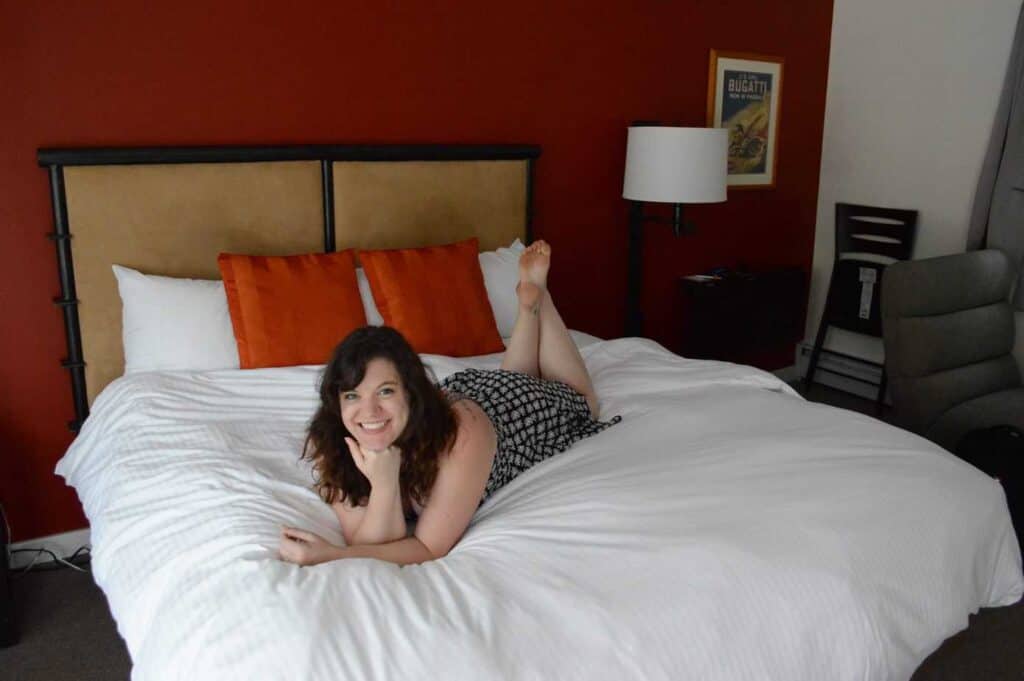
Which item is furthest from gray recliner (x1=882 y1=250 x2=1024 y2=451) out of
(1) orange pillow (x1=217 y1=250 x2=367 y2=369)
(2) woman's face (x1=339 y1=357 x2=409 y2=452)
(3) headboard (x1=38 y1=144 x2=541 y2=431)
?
(2) woman's face (x1=339 y1=357 x2=409 y2=452)

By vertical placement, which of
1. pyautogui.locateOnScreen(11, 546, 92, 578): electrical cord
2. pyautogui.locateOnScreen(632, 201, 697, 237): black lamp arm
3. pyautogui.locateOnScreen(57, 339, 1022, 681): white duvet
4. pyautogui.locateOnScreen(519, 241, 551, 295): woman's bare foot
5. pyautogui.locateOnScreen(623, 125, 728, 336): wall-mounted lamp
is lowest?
pyautogui.locateOnScreen(11, 546, 92, 578): electrical cord

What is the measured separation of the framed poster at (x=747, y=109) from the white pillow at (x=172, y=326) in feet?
8.48

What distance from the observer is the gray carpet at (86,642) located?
2191 millimetres

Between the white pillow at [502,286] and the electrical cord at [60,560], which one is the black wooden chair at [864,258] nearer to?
the white pillow at [502,286]

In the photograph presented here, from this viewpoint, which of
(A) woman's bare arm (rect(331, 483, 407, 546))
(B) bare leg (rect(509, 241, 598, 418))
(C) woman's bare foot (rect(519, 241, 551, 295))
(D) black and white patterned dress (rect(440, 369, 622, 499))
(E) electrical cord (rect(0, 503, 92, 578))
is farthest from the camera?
(E) electrical cord (rect(0, 503, 92, 578))

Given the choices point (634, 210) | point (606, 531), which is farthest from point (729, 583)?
point (634, 210)

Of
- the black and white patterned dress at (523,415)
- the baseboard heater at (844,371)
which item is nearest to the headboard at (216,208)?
the black and white patterned dress at (523,415)

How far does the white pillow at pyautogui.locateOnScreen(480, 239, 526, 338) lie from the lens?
3039mm

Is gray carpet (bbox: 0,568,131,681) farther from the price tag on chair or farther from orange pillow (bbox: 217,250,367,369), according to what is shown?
the price tag on chair

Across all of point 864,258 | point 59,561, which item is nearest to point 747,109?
point 864,258

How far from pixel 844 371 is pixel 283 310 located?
10.6ft

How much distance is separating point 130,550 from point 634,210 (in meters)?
2.64

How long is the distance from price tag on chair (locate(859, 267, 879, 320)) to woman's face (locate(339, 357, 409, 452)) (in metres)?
3.24

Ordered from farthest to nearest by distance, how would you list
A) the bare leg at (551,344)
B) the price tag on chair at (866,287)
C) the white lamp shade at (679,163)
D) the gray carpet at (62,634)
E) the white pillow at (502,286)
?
the price tag on chair at (866,287) → the white lamp shade at (679,163) → the white pillow at (502,286) → the bare leg at (551,344) → the gray carpet at (62,634)
